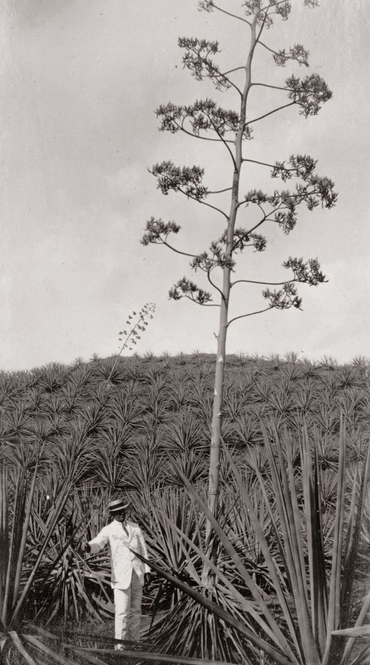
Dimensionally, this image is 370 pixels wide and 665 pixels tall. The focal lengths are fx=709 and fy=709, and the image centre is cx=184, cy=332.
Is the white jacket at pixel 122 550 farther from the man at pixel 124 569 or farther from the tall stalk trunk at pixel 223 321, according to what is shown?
the tall stalk trunk at pixel 223 321

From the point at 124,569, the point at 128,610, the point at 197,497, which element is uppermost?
the point at 197,497

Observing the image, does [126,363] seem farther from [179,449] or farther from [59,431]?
[179,449]

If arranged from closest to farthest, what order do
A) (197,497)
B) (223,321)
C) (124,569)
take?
(197,497)
(124,569)
(223,321)

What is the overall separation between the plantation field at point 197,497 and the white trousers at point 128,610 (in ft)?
1.07

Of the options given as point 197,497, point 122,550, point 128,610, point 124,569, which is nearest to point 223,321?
point 122,550

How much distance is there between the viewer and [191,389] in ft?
55.8

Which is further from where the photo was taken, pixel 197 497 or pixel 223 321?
pixel 223 321

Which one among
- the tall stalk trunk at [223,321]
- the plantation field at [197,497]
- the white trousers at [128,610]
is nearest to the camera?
the plantation field at [197,497]

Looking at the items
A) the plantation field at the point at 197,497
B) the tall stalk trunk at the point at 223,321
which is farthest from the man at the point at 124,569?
the tall stalk trunk at the point at 223,321

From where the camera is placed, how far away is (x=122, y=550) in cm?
560

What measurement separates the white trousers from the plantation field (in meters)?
0.33

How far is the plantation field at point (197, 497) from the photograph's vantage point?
265cm

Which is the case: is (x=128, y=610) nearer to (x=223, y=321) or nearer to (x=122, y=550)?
(x=122, y=550)

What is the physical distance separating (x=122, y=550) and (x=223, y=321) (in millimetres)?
2501
